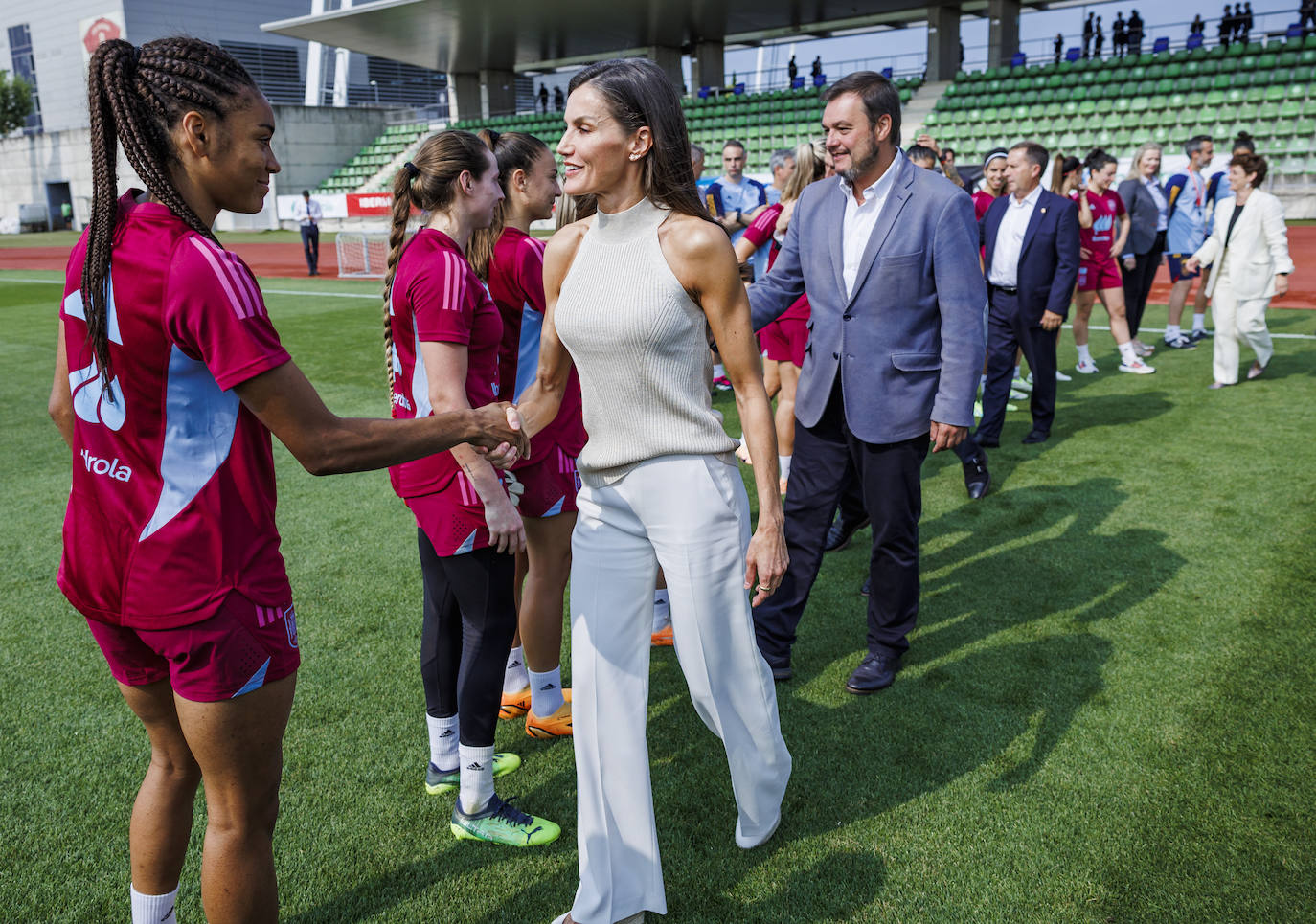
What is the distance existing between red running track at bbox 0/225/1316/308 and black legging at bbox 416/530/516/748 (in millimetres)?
7581

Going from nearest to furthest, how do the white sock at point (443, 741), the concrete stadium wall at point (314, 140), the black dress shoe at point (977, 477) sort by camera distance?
the white sock at point (443, 741)
the black dress shoe at point (977, 477)
the concrete stadium wall at point (314, 140)

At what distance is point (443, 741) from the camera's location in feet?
9.48

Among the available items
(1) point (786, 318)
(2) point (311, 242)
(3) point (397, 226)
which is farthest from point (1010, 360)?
(2) point (311, 242)

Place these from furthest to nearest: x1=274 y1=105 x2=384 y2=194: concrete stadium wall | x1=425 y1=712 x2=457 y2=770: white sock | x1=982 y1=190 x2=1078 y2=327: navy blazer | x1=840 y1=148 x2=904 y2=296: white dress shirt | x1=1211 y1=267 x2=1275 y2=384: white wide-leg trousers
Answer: x1=274 y1=105 x2=384 y2=194: concrete stadium wall → x1=1211 y1=267 x2=1275 y2=384: white wide-leg trousers → x1=982 y1=190 x2=1078 y2=327: navy blazer → x1=840 y1=148 x2=904 y2=296: white dress shirt → x1=425 y1=712 x2=457 y2=770: white sock

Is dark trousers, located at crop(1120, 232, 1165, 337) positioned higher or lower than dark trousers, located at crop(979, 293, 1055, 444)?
higher

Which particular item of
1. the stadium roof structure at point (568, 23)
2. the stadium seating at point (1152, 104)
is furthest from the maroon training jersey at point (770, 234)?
the stadium roof structure at point (568, 23)

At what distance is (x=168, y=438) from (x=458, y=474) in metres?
1.00

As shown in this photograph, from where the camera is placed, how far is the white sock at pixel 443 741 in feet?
9.43

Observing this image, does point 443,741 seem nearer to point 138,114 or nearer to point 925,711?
point 925,711

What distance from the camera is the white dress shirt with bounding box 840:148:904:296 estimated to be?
3.37 meters

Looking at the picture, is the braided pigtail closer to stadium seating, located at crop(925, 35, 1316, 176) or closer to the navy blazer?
the navy blazer

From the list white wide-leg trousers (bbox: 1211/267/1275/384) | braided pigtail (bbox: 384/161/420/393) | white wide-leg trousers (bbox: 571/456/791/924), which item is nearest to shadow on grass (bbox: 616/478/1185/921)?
white wide-leg trousers (bbox: 571/456/791/924)

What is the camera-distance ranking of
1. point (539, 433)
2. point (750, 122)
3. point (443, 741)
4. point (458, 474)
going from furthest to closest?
point (750, 122)
point (539, 433)
point (443, 741)
point (458, 474)

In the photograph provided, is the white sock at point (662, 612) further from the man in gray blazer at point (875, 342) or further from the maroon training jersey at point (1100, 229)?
the maroon training jersey at point (1100, 229)
